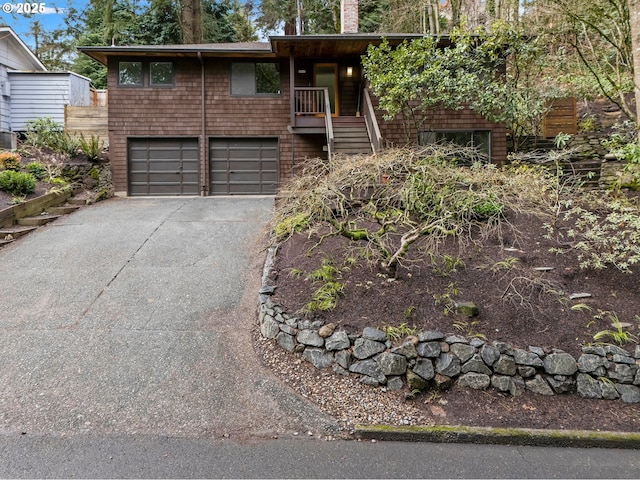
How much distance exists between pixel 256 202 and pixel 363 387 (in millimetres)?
7823

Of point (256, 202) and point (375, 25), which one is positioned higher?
point (375, 25)

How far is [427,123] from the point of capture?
1134 cm

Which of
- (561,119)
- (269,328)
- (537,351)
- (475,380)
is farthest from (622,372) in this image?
(561,119)

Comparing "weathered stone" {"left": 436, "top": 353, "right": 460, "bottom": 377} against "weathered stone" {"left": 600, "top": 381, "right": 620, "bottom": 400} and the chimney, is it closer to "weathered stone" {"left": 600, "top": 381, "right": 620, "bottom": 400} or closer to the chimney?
"weathered stone" {"left": 600, "top": 381, "right": 620, "bottom": 400}

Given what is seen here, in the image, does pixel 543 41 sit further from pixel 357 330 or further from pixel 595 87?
pixel 357 330

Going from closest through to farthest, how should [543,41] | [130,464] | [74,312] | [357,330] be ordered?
[130,464]
[357,330]
[74,312]
[543,41]

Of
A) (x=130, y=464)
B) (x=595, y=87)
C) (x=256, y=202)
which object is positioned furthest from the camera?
(x=256, y=202)

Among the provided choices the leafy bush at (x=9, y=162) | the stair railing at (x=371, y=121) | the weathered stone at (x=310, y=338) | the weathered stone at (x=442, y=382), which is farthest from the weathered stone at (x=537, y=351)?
the leafy bush at (x=9, y=162)

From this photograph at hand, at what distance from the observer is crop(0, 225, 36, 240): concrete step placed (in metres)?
7.22

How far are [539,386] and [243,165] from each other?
1040cm

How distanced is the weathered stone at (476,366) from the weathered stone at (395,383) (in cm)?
58

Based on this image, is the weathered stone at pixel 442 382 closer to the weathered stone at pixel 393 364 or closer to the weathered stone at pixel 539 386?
the weathered stone at pixel 393 364

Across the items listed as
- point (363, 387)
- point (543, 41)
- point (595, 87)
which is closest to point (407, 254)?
point (363, 387)

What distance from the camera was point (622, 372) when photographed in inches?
133
